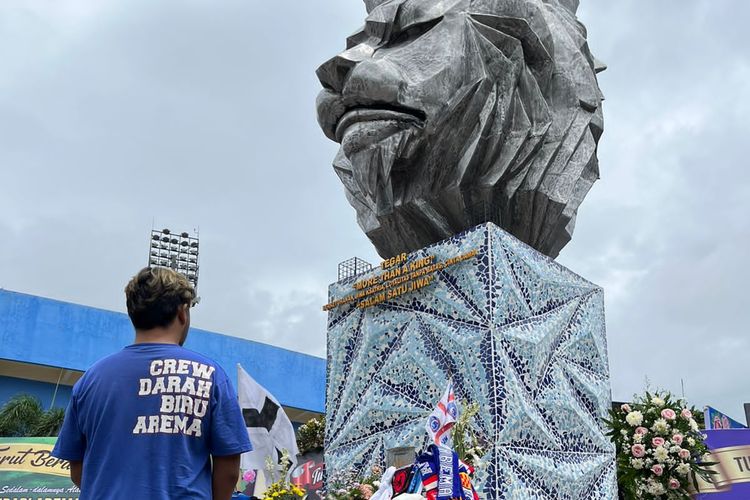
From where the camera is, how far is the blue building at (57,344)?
27.2 metres

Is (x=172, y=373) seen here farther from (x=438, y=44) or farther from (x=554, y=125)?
(x=554, y=125)

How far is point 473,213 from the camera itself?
12.0 metres

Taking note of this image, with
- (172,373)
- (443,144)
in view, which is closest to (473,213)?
(443,144)

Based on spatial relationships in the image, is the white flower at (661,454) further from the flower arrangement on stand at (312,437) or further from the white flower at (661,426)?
the flower arrangement on stand at (312,437)

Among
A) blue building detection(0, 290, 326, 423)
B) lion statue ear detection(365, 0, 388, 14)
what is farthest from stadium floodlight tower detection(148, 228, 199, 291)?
lion statue ear detection(365, 0, 388, 14)

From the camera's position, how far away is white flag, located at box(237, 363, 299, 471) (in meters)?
10.2

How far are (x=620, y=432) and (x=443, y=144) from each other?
4648 mm

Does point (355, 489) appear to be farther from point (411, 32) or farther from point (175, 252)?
point (175, 252)

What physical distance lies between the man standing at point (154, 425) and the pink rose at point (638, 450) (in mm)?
6809

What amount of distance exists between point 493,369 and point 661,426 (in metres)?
2.08

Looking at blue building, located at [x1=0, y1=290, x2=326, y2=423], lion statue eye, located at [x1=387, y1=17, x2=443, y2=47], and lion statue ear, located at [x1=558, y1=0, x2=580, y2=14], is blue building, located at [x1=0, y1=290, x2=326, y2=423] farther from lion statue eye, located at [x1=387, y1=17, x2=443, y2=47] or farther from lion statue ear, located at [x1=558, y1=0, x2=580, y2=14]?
lion statue ear, located at [x1=558, y1=0, x2=580, y2=14]

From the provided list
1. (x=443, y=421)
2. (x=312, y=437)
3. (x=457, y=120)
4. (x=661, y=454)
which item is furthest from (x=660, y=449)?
(x=312, y=437)

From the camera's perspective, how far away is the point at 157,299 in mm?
3127

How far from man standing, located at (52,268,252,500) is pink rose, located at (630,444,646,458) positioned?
6809mm
